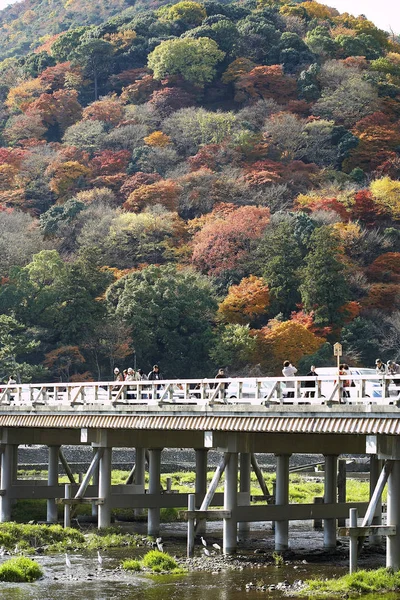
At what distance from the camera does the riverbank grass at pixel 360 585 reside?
25625 millimetres

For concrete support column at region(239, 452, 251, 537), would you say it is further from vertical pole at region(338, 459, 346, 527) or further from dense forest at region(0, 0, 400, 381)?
dense forest at region(0, 0, 400, 381)

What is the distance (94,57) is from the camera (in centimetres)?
14312

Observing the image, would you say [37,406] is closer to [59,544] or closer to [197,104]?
[59,544]

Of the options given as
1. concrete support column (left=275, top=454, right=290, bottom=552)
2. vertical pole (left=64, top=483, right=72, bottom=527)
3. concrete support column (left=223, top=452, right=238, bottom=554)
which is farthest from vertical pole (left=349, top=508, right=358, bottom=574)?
vertical pole (left=64, top=483, right=72, bottom=527)

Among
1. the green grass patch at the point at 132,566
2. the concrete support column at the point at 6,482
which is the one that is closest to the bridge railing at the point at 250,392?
the concrete support column at the point at 6,482

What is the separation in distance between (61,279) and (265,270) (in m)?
14.5

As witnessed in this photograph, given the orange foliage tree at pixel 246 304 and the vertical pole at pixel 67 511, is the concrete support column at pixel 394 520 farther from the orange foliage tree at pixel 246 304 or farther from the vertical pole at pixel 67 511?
the orange foliage tree at pixel 246 304

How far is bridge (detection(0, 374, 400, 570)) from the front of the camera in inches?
1062

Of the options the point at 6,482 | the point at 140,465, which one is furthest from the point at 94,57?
the point at 6,482

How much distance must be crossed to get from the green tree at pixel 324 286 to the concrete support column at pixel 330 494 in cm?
4761

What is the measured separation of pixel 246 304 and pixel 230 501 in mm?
53891

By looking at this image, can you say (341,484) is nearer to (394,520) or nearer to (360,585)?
(394,520)

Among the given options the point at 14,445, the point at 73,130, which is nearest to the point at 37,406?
the point at 14,445

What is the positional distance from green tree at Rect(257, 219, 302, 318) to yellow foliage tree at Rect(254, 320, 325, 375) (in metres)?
4.69
